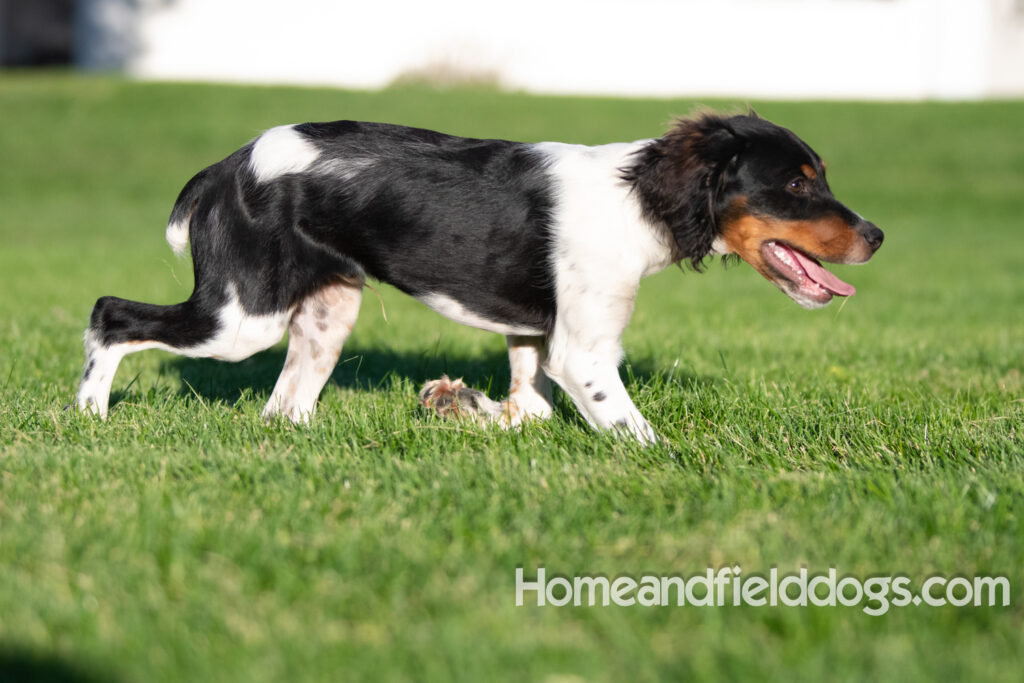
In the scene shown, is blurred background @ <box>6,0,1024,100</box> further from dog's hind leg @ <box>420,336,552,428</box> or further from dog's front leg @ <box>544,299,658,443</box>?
dog's front leg @ <box>544,299,658,443</box>

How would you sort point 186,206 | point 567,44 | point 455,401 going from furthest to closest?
point 567,44 → point 455,401 → point 186,206

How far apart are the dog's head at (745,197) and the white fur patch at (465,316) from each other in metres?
0.71

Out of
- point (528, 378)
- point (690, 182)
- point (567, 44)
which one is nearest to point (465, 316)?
point (528, 378)

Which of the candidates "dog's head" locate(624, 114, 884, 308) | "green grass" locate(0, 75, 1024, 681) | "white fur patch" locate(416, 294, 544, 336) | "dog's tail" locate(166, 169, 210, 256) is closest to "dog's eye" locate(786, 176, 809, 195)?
"dog's head" locate(624, 114, 884, 308)

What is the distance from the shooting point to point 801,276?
411cm

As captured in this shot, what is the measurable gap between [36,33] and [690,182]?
37531mm

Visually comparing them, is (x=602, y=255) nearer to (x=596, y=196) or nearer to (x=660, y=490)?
(x=596, y=196)

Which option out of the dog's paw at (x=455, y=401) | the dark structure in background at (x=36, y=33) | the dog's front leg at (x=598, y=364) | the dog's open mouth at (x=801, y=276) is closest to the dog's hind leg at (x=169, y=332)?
the dog's paw at (x=455, y=401)

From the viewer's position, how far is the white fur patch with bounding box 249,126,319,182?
163 inches

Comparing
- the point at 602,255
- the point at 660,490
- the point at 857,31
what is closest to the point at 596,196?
the point at 602,255

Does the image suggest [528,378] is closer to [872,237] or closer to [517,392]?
[517,392]

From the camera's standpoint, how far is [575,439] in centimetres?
392

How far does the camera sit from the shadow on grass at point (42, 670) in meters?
2.16

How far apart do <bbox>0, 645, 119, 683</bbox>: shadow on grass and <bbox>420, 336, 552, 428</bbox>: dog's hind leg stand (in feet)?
7.81
